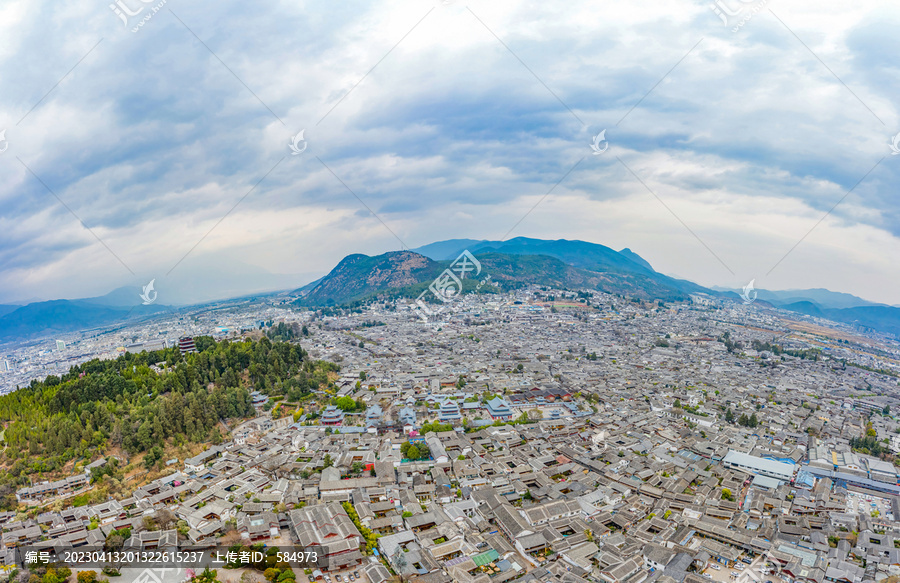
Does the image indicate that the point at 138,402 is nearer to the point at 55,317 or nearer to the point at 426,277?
the point at 426,277

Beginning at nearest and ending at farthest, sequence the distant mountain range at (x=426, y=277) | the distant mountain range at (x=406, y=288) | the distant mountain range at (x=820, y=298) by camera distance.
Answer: the distant mountain range at (x=406, y=288) < the distant mountain range at (x=426, y=277) < the distant mountain range at (x=820, y=298)

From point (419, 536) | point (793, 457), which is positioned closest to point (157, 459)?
point (419, 536)

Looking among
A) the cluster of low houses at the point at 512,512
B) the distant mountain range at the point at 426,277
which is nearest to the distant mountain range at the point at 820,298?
the distant mountain range at the point at 426,277

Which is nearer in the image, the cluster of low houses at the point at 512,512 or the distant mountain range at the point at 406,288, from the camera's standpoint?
the cluster of low houses at the point at 512,512

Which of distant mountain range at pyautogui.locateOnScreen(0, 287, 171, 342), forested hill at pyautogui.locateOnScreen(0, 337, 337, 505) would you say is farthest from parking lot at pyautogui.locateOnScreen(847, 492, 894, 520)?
distant mountain range at pyautogui.locateOnScreen(0, 287, 171, 342)

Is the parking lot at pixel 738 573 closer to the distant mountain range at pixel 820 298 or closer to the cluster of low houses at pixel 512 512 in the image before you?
the cluster of low houses at pixel 512 512

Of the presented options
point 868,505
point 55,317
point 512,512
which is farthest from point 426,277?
point 55,317

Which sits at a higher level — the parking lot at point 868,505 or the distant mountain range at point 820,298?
the distant mountain range at point 820,298

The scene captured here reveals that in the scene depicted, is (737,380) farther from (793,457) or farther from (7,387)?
(7,387)

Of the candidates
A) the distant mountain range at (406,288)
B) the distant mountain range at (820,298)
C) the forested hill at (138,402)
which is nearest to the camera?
the forested hill at (138,402)
